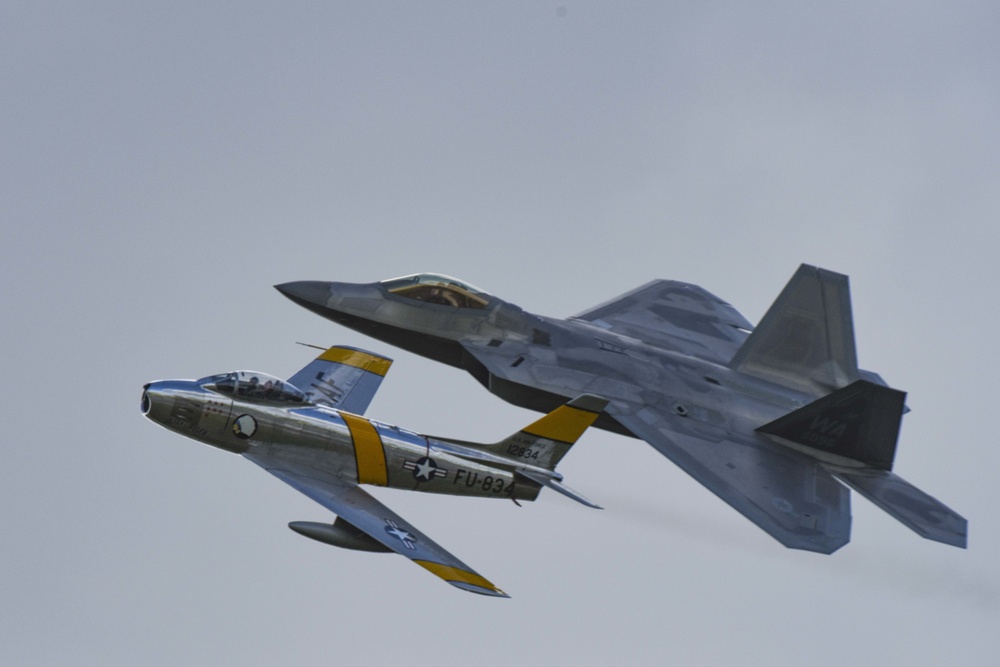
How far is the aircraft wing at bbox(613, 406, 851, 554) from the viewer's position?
36.0 m

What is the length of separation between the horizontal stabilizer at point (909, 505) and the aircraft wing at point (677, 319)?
5718 mm

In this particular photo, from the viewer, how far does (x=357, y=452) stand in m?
36.3

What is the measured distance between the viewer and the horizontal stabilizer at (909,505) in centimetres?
3672

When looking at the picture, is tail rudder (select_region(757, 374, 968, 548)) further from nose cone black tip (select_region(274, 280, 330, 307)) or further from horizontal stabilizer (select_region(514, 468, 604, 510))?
nose cone black tip (select_region(274, 280, 330, 307))

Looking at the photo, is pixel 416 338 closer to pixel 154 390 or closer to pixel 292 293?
pixel 292 293

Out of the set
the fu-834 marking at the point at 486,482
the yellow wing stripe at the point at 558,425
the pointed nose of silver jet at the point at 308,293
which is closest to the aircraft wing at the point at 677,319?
the yellow wing stripe at the point at 558,425

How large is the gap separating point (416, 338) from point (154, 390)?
24.5 feet

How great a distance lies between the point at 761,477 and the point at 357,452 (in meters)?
8.99

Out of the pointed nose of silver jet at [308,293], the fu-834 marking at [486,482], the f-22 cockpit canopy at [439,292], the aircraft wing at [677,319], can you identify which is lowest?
the fu-834 marking at [486,482]

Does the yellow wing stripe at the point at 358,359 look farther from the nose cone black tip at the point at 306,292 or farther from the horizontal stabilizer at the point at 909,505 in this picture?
the horizontal stabilizer at the point at 909,505

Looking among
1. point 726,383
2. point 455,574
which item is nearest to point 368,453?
point 455,574

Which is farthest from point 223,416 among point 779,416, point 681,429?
point 779,416

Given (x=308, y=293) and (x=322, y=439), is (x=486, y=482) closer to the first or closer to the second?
(x=322, y=439)

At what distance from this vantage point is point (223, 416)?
35500 mm
